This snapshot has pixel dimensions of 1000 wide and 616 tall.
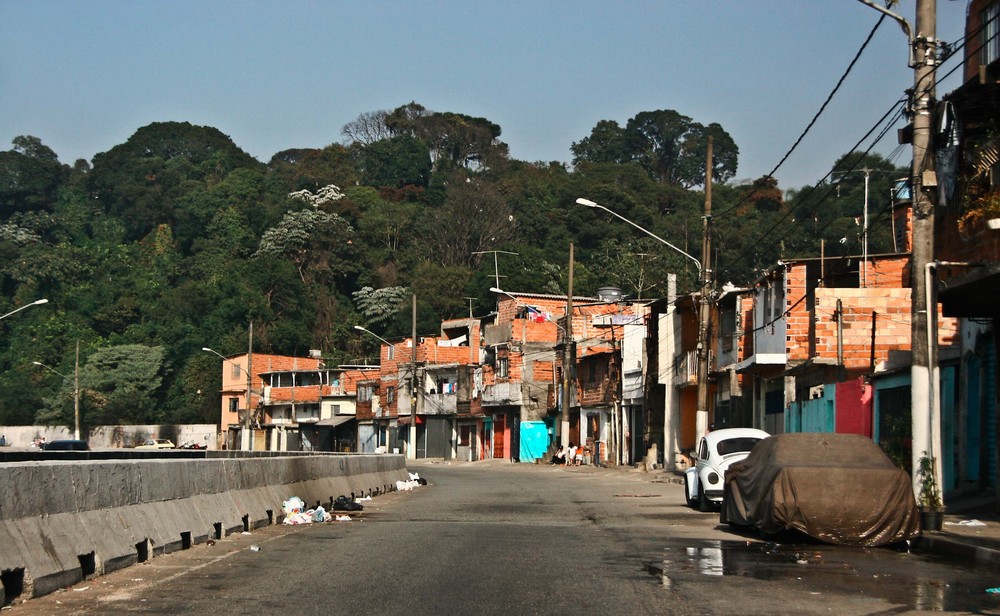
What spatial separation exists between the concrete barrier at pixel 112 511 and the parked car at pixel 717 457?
26.9 feet

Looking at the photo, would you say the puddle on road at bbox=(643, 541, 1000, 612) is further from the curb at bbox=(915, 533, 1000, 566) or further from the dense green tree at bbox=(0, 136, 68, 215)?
the dense green tree at bbox=(0, 136, 68, 215)

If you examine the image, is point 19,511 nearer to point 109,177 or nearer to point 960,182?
point 960,182

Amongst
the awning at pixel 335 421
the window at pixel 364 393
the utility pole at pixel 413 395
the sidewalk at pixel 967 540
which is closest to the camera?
the sidewalk at pixel 967 540

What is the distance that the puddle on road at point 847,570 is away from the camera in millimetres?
10992

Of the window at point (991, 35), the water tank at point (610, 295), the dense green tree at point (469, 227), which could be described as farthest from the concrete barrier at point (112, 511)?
the dense green tree at point (469, 227)

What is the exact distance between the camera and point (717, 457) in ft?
73.6

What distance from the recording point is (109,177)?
134m

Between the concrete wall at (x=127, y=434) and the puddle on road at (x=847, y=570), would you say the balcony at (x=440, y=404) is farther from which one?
the puddle on road at (x=847, y=570)

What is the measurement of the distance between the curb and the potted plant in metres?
0.50

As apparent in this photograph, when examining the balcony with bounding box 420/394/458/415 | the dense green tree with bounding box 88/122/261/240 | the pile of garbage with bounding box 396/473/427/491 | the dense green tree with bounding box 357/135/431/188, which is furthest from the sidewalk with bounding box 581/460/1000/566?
the dense green tree with bounding box 88/122/261/240

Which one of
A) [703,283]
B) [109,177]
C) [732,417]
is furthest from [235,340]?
[703,283]

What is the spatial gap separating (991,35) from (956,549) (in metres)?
9.15

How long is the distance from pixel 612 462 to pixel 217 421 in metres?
53.7

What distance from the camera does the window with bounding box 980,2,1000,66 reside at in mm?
19375
